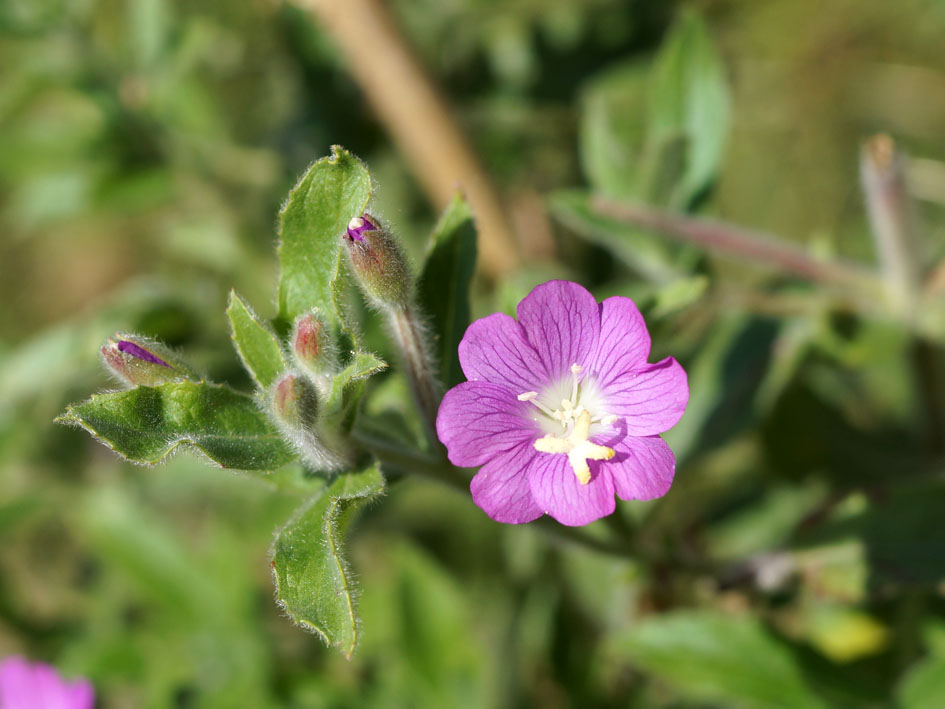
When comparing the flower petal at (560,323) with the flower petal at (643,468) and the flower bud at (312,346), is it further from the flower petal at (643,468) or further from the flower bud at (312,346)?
the flower bud at (312,346)

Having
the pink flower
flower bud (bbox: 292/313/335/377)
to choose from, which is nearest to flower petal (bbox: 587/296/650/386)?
flower bud (bbox: 292/313/335/377)

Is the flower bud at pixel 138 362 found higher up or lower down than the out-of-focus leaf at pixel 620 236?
higher up

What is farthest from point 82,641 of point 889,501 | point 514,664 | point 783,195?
point 783,195

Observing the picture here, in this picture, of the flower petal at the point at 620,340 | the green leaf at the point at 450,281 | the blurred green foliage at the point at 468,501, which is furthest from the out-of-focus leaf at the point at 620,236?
the flower petal at the point at 620,340

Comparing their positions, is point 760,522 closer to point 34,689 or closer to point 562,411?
point 562,411

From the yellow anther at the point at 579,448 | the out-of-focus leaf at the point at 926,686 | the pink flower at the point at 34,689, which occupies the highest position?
the yellow anther at the point at 579,448
